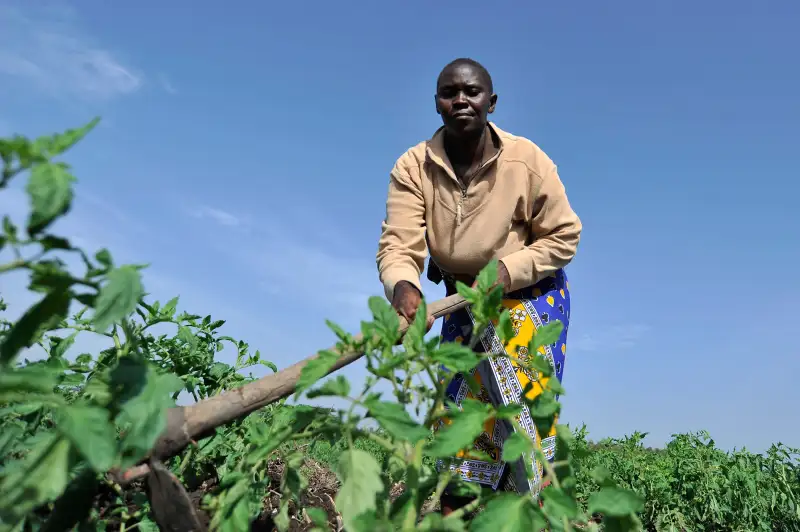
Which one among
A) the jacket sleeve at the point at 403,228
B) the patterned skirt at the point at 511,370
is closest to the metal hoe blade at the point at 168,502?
the patterned skirt at the point at 511,370

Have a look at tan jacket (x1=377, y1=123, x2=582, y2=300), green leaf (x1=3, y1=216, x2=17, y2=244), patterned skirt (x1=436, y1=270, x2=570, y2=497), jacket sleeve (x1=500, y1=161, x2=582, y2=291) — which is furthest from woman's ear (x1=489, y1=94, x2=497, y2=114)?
green leaf (x1=3, y1=216, x2=17, y2=244)

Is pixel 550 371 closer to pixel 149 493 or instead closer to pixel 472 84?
pixel 149 493

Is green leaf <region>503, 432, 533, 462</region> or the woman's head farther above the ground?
the woman's head

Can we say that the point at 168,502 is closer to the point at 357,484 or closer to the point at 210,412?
the point at 210,412

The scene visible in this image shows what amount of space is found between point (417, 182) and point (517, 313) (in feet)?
2.79

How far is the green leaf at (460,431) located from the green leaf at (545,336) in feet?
0.62

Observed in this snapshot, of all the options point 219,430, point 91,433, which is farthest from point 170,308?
point 91,433

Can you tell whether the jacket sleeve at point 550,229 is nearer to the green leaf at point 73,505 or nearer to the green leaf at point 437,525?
the green leaf at point 437,525

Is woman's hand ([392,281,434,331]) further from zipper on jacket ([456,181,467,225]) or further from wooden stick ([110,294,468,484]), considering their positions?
wooden stick ([110,294,468,484])

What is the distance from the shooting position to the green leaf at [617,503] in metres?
1.44

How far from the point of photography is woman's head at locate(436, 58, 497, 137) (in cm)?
327

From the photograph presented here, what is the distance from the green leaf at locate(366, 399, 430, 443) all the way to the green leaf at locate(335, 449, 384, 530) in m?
0.13

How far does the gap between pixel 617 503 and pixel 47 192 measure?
1242 millimetres

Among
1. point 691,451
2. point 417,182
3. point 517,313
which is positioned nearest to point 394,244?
point 417,182
